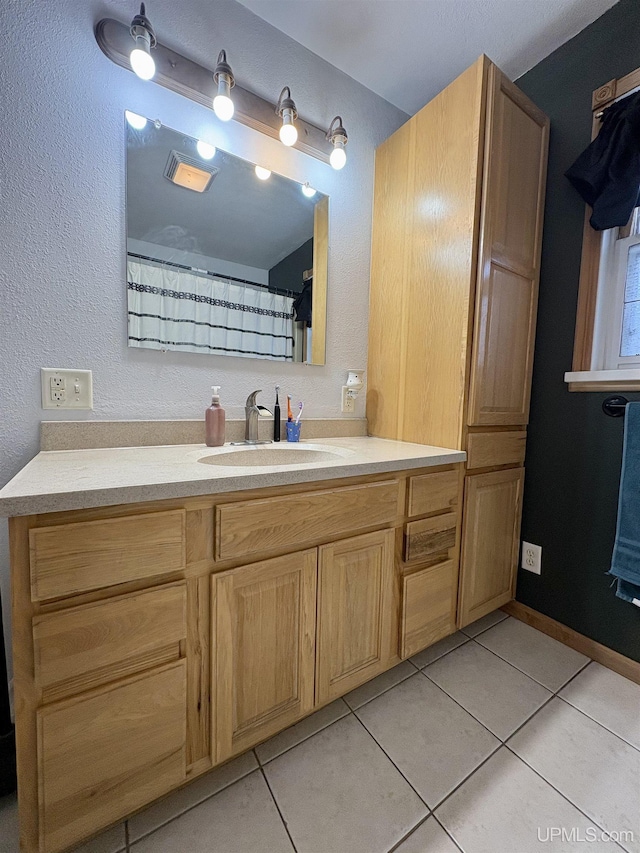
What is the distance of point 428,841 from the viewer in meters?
0.81

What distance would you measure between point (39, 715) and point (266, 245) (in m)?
1.50

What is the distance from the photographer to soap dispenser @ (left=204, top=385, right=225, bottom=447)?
1221 millimetres

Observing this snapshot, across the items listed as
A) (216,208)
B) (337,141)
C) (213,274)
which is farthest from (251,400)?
(337,141)

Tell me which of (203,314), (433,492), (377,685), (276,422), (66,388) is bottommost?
(377,685)

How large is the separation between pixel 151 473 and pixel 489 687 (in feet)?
4.50

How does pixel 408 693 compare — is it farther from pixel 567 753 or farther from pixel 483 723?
pixel 567 753

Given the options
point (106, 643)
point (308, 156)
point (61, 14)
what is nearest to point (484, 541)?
point (106, 643)

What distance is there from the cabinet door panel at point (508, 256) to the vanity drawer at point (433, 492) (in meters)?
0.25

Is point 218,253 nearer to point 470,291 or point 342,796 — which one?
point 470,291

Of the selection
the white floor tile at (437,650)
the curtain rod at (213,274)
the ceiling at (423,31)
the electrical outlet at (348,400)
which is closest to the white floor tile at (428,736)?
the white floor tile at (437,650)

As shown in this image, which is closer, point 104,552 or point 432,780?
point 104,552

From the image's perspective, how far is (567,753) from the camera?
102 cm

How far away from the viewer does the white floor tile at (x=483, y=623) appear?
1562mm

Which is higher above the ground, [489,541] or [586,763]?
[489,541]
